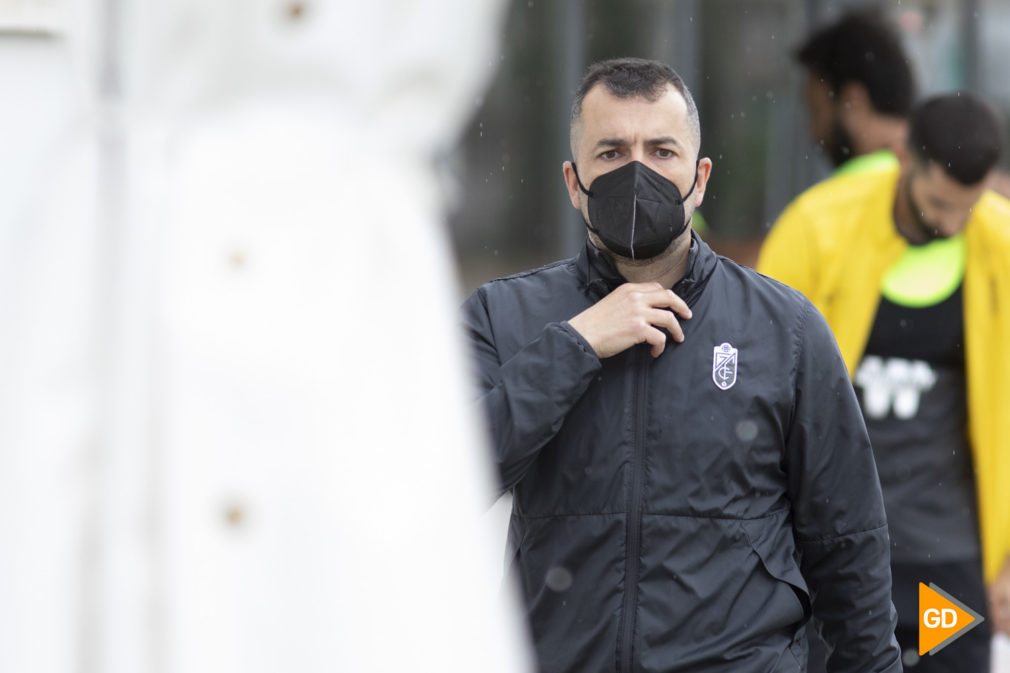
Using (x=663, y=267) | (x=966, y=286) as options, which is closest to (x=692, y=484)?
(x=663, y=267)

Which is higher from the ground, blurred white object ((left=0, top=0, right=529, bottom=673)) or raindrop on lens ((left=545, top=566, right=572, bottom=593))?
blurred white object ((left=0, top=0, right=529, bottom=673))

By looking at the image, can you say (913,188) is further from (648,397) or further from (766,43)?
(766,43)

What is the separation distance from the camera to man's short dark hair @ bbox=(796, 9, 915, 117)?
466 centimetres

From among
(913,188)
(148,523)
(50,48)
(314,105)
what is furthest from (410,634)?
Result: (913,188)

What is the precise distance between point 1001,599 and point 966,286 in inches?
35.5

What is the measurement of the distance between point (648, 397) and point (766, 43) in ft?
14.6

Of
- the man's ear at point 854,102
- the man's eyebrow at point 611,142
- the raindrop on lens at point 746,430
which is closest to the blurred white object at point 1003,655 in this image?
the man's ear at point 854,102

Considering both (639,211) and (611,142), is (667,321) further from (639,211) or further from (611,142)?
(611,142)

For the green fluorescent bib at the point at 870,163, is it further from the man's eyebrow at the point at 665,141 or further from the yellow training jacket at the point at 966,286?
the man's eyebrow at the point at 665,141

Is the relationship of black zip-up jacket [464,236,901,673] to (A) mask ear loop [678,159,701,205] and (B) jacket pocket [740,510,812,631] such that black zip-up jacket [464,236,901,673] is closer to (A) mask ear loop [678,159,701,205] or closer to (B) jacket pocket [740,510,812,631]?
(B) jacket pocket [740,510,812,631]

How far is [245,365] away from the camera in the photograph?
1.32m

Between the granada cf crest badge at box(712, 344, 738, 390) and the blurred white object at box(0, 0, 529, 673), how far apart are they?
114 centimetres

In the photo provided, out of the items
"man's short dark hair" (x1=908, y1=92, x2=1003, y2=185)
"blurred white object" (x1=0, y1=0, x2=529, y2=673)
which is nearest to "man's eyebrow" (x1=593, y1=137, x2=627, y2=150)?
"blurred white object" (x1=0, y1=0, x2=529, y2=673)

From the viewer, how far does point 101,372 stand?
1361 millimetres
